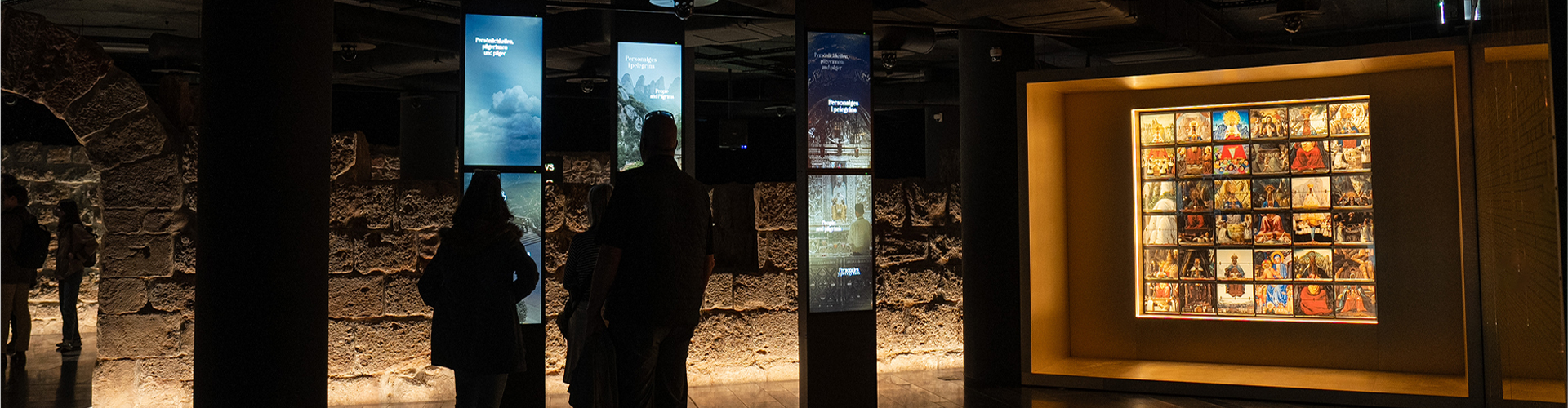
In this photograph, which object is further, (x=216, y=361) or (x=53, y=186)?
(x=53, y=186)

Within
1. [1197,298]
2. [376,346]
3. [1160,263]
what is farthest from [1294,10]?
[376,346]

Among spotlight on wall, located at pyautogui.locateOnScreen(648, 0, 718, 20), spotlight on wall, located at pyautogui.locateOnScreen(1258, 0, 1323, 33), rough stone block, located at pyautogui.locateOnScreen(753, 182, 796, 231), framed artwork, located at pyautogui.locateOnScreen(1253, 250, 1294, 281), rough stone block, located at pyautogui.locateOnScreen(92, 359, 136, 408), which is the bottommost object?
rough stone block, located at pyautogui.locateOnScreen(92, 359, 136, 408)

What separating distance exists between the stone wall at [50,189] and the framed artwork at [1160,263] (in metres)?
11.0

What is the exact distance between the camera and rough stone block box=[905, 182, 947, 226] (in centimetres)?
750

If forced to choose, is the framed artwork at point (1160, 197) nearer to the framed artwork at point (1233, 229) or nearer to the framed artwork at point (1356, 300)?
the framed artwork at point (1233, 229)

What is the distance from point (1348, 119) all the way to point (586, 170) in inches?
206

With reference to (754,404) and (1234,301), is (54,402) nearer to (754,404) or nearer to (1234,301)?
(754,404)

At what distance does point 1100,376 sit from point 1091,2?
2484 millimetres

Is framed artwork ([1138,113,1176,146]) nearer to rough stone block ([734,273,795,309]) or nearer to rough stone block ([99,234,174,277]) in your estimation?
rough stone block ([734,273,795,309])

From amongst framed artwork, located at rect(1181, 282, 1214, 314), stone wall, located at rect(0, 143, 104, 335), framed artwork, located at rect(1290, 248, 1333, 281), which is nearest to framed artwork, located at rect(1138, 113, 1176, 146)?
framed artwork, located at rect(1181, 282, 1214, 314)

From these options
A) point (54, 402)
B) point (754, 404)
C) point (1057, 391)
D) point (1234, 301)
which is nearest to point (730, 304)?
point (754, 404)

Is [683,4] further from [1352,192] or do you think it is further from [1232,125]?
[1352,192]

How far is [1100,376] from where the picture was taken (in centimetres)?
642

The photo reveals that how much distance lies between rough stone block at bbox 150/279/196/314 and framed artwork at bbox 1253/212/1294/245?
22.7 feet
